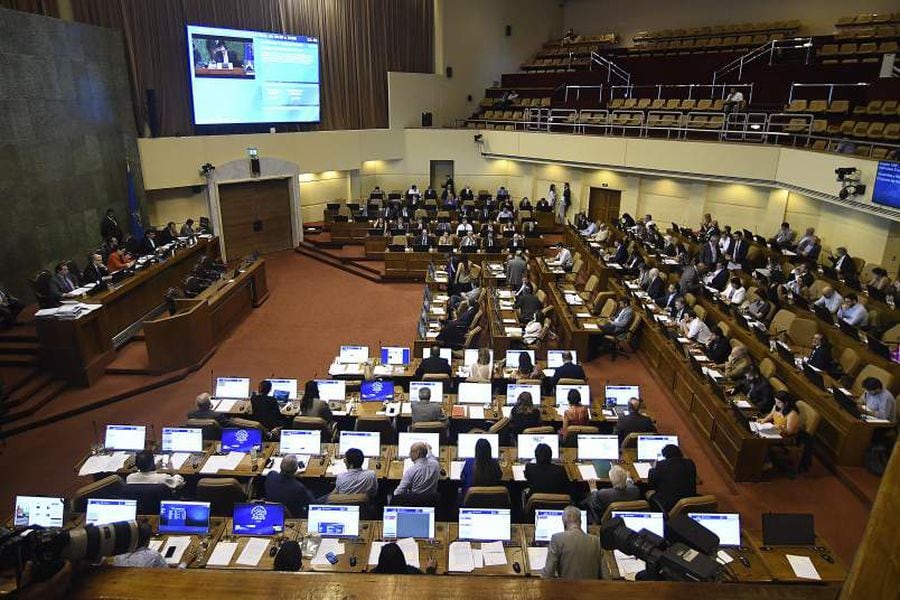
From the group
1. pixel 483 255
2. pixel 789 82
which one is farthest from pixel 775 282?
pixel 789 82

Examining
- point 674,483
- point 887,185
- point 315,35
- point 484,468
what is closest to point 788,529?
point 674,483

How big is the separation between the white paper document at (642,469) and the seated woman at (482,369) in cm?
262

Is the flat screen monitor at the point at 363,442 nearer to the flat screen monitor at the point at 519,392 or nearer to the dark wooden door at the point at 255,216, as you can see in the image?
the flat screen monitor at the point at 519,392

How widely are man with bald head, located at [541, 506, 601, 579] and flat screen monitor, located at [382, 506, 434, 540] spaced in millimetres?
1351

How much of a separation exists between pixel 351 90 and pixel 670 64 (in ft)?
38.0

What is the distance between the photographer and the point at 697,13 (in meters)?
23.8

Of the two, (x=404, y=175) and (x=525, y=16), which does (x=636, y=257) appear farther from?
(x=525, y=16)

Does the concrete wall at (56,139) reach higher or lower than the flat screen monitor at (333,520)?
higher

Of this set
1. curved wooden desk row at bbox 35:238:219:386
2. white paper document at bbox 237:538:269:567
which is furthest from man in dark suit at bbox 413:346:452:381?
curved wooden desk row at bbox 35:238:219:386

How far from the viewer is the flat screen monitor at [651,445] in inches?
261

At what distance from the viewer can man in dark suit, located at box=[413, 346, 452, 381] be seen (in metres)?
8.89

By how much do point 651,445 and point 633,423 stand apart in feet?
1.91

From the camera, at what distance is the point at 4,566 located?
1.27m

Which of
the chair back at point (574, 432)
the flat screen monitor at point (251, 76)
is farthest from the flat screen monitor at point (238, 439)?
the flat screen monitor at point (251, 76)
